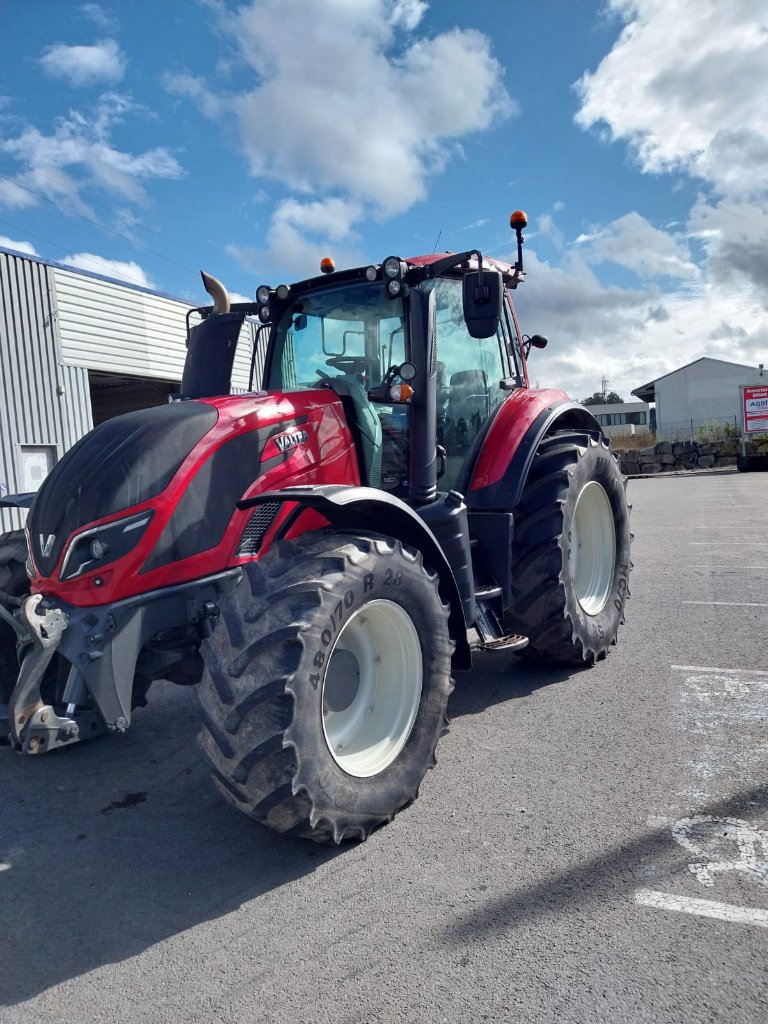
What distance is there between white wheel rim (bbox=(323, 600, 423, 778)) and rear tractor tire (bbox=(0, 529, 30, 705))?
1503 mm

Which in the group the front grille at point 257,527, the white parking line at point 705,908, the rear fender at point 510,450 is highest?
the rear fender at point 510,450

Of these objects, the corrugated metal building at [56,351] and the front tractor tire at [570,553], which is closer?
the front tractor tire at [570,553]

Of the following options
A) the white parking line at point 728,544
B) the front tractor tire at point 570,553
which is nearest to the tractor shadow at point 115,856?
the front tractor tire at point 570,553

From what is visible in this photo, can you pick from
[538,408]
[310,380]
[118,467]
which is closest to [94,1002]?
[118,467]

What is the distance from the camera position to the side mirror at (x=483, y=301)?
12.1 feet

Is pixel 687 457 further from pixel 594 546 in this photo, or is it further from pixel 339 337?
pixel 339 337

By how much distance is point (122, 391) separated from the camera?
18062 millimetres

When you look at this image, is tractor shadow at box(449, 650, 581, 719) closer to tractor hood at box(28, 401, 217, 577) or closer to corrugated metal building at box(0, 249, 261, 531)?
tractor hood at box(28, 401, 217, 577)

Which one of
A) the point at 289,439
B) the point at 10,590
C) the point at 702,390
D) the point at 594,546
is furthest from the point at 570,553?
the point at 702,390

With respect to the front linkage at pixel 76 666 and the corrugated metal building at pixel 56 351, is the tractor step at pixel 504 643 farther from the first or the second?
the corrugated metal building at pixel 56 351

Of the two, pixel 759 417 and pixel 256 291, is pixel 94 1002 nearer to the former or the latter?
pixel 256 291

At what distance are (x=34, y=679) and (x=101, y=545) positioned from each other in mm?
527

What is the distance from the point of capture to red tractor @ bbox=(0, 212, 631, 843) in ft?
9.02

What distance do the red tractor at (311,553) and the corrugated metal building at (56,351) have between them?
813cm
